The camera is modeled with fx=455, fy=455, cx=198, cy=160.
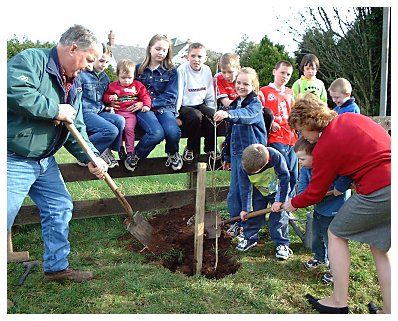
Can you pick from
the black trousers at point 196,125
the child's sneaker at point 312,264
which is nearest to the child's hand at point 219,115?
the black trousers at point 196,125

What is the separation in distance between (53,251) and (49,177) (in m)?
0.66

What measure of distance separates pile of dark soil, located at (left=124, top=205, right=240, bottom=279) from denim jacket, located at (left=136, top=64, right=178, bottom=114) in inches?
54.1

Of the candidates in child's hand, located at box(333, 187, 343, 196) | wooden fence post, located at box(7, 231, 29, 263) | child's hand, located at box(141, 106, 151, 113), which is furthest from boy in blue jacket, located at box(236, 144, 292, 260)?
wooden fence post, located at box(7, 231, 29, 263)

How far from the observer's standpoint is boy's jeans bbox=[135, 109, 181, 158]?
4957 mm

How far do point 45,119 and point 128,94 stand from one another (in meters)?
1.62

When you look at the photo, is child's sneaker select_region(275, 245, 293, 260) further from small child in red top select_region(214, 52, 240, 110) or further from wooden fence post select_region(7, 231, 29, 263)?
wooden fence post select_region(7, 231, 29, 263)

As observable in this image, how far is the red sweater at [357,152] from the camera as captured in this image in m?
3.21

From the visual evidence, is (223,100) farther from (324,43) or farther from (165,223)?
(324,43)

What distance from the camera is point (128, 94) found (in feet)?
16.4

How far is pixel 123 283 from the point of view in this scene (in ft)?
13.2

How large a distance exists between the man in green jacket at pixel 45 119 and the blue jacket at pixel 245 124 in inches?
58.0

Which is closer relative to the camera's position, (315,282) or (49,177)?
(49,177)

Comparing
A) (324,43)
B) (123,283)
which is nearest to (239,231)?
(123,283)

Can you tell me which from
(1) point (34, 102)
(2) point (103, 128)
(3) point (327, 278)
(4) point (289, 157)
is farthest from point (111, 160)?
(3) point (327, 278)
